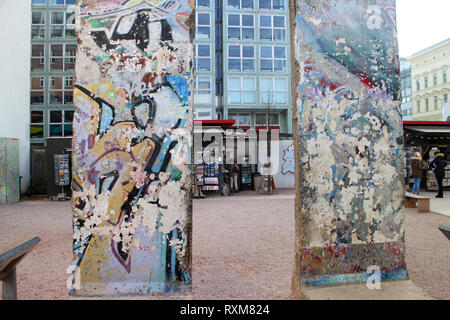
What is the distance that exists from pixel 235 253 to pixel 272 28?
26.6 meters

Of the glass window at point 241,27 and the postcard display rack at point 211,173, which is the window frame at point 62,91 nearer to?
the postcard display rack at point 211,173

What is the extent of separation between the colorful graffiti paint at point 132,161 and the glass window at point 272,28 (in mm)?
27347

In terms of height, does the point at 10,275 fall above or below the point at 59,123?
below

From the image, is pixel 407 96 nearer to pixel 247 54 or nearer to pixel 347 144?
pixel 247 54

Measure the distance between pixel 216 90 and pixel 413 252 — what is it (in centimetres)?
2651

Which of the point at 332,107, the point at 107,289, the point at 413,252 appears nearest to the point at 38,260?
the point at 107,289

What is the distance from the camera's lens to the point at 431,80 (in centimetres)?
4369

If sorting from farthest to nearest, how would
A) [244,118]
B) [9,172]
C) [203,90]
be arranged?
[244,118]
[203,90]
[9,172]

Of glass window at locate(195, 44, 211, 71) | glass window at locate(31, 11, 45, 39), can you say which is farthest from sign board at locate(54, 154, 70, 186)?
glass window at locate(195, 44, 211, 71)

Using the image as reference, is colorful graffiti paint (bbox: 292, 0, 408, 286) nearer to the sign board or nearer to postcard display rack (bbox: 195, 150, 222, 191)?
postcard display rack (bbox: 195, 150, 222, 191)

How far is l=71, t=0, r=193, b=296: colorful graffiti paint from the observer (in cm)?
329

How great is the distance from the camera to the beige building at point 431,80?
135 feet

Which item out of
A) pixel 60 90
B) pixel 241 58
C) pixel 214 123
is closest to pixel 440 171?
pixel 214 123

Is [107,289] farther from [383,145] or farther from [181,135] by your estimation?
[383,145]
